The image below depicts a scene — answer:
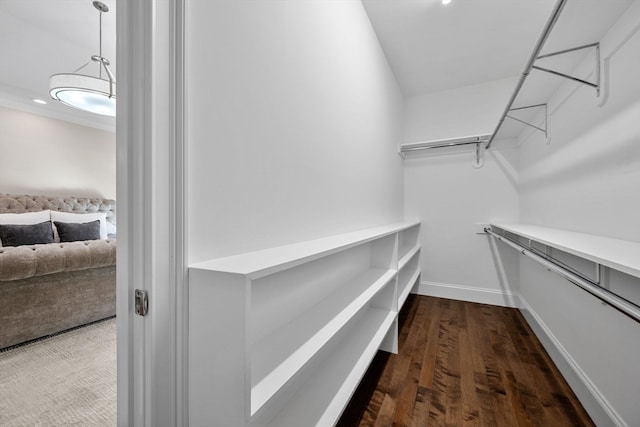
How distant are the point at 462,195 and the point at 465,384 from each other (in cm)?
211

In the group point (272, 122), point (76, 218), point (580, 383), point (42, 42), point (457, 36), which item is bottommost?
point (580, 383)

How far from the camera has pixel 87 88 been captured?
7.03 feet

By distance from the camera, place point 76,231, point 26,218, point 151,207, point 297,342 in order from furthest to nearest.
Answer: point 76,231, point 26,218, point 297,342, point 151,207

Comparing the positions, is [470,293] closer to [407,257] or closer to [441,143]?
[407,257]

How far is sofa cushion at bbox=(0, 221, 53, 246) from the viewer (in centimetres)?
278

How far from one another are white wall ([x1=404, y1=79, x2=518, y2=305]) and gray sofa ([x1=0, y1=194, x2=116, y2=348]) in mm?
3258

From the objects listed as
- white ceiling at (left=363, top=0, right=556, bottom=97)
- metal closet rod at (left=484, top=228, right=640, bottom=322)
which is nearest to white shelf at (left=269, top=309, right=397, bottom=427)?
metal closet rod at (left=484, top=228, right=640, bottom=322)

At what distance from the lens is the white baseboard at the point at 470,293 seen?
9.32 feet

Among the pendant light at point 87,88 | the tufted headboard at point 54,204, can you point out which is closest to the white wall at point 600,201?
the pendant light at point 87,88

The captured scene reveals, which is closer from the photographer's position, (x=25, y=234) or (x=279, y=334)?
(x=279, y=334)

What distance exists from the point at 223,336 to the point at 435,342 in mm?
1933

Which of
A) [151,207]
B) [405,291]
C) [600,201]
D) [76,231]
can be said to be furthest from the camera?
[76,231]

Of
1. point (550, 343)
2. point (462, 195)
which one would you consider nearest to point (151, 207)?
point (550, 343)

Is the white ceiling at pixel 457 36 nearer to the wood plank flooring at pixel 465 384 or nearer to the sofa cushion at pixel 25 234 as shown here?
the wood plank flooring at pixel 465 384
